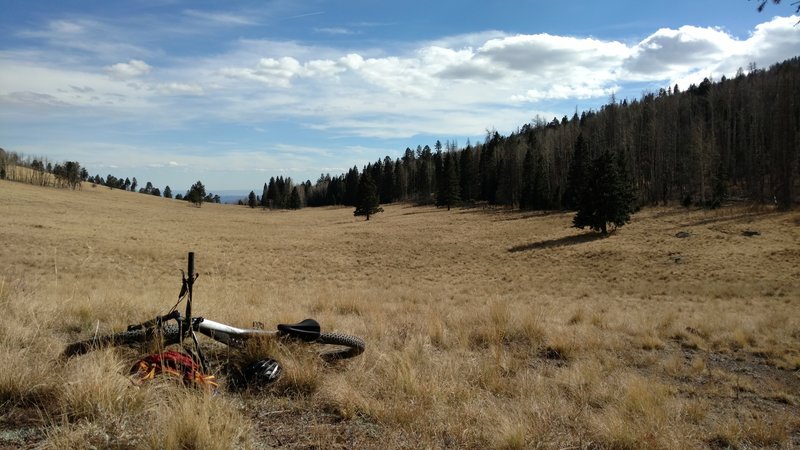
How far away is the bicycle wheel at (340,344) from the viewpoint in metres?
4.74

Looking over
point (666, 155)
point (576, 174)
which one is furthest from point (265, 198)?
point (666, 155)

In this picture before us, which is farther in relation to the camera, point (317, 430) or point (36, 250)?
point (36, 250)

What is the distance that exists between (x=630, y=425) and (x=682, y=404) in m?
1.28

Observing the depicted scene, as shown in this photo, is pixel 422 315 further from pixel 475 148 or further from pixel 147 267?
pixel 475 148

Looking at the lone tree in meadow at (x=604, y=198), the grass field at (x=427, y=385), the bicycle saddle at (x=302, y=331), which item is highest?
the lone tree in meadow at (x=604, y=198)

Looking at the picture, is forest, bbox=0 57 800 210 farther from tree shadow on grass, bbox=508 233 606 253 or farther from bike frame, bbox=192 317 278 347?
bike frame, bbox=192 317 278 347

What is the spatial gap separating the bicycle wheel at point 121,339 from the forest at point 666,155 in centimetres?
4808

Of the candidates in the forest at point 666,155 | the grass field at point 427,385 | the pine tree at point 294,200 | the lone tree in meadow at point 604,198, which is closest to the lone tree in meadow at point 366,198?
the forest at point 666,155

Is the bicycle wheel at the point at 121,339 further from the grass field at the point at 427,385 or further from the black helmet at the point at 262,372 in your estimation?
the black helmet at the point at 262,372

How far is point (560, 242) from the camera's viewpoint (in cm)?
4178

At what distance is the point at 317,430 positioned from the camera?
3.17 metres

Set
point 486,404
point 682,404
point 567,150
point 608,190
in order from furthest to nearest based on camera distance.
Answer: point 567,150 < point 608,190 < point 682,404 < point 486,404

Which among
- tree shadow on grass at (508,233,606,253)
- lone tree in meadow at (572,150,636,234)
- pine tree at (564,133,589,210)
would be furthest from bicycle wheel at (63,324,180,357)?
pine tree at (564,133,589,210)

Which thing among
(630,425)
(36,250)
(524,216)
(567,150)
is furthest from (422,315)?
(567,150)
